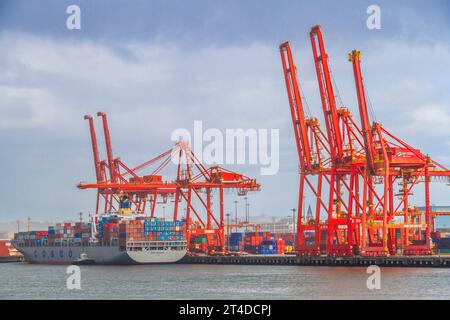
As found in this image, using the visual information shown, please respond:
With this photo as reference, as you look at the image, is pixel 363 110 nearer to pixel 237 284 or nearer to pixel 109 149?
pixel 237 284

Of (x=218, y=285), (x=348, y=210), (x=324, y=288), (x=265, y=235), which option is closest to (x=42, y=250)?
(x=265, y=235)

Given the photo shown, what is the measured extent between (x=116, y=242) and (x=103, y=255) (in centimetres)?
245

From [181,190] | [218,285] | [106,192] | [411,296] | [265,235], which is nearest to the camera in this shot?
[411,296]

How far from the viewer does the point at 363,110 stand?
8912 cm

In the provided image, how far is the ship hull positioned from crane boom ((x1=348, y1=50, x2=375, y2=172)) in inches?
1316

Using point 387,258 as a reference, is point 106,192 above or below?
above

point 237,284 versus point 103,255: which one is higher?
point 103,255

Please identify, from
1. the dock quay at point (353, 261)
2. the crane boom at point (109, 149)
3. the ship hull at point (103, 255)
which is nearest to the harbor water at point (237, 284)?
the dock quay at point (353, 261)

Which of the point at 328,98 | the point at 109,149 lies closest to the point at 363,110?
the point at 328,98

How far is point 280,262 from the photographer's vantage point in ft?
344

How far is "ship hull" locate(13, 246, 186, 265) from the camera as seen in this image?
111 meters
